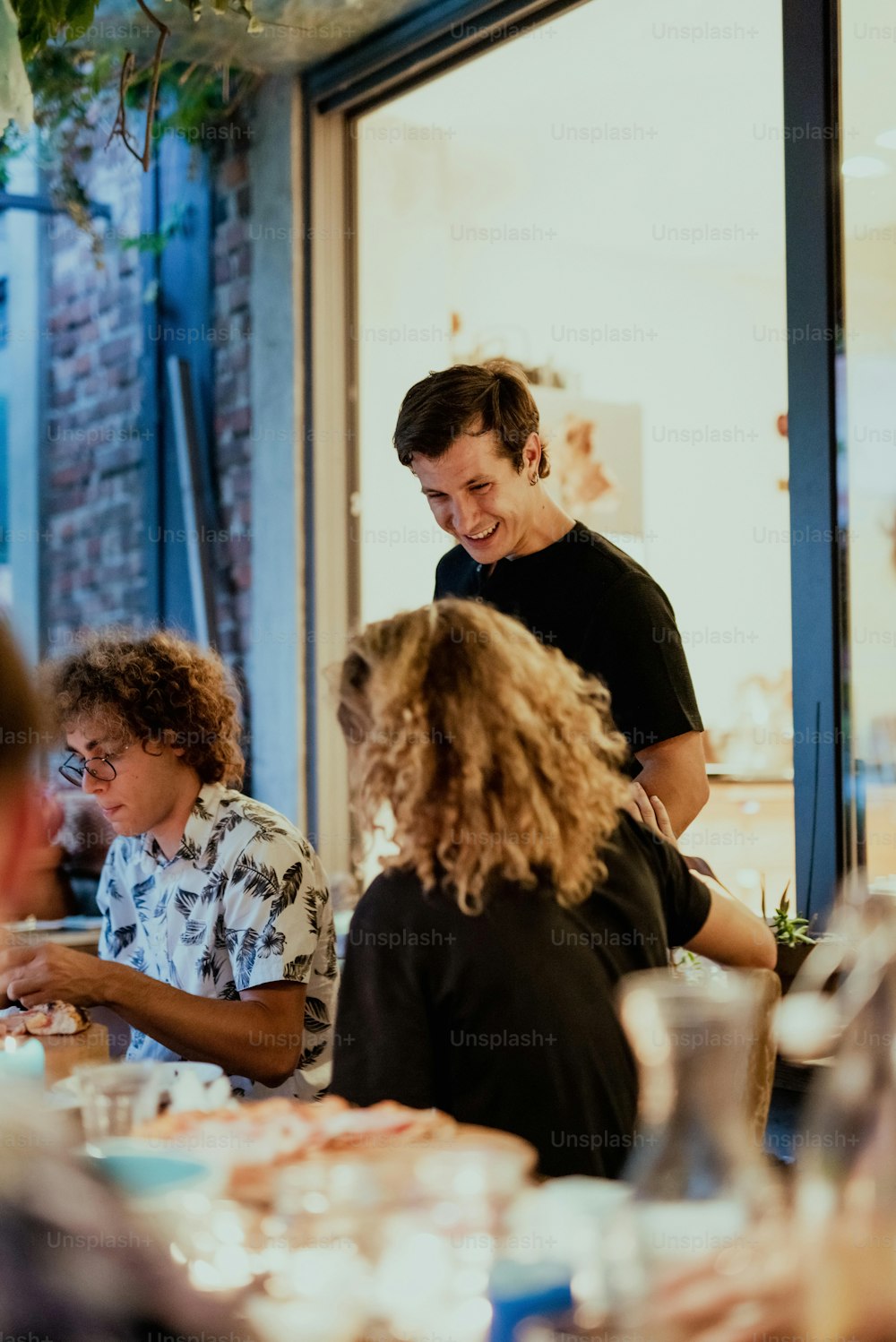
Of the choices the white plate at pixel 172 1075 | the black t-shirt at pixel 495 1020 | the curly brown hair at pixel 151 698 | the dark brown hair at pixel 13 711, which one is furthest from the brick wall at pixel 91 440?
the dark brown hair at pixel 13 711

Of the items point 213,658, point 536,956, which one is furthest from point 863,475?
point 536,956

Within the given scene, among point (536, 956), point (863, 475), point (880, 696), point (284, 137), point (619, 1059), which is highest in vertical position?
point (284, 137)

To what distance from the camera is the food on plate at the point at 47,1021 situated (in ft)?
6.81

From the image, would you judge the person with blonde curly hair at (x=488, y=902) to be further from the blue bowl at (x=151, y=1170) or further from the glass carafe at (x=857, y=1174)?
the glass carafe at (x=857, y=1174)

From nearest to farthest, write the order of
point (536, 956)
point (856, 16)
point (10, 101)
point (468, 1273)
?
point (468, 1273)
point (536, 956)
point (10, 101)
point (856, 16)

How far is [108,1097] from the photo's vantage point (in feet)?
3.82

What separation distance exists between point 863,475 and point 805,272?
0.39 m

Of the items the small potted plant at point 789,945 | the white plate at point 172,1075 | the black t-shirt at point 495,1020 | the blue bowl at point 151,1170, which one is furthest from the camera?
the small potted plant at point 789,945

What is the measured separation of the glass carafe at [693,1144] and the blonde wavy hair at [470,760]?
2.14 ft

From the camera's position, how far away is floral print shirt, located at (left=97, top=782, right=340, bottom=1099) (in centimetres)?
207

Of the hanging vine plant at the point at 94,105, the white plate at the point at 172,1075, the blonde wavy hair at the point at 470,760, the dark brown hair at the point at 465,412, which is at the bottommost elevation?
the white plate at the point at 172,1075

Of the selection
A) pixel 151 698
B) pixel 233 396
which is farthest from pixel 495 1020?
pixel 233 396

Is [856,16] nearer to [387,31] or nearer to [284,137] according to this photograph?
[387,31]

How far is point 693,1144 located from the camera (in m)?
0.71
